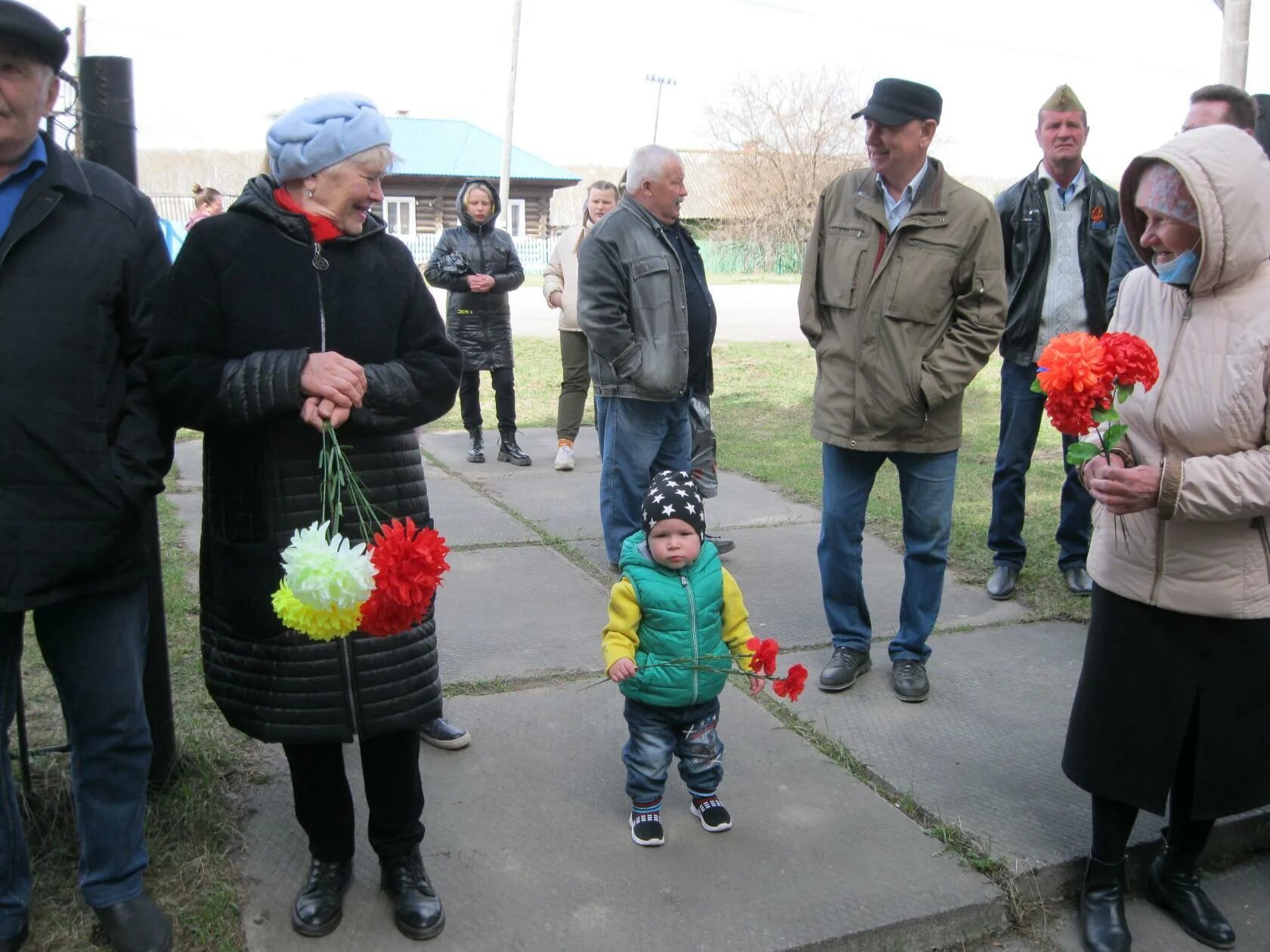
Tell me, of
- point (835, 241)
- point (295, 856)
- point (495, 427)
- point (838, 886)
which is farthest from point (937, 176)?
point (495, 427)

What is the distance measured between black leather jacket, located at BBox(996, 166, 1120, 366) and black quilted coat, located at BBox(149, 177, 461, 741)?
325cm


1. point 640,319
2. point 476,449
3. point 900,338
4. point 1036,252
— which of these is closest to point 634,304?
point 640,319

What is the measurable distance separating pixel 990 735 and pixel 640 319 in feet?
7.84

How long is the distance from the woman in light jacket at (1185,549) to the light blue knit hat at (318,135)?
1856mm

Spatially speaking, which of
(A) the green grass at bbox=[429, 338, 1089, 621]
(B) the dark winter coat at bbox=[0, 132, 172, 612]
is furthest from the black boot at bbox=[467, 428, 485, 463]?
(B) the dark winter coat at bbox=[0, 132, 172, 612]

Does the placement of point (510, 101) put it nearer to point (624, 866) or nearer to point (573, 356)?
point (573, 356)

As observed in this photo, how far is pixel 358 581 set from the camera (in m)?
2.27

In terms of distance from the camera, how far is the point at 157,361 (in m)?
2.56

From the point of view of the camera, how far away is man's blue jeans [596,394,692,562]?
5.36 meters

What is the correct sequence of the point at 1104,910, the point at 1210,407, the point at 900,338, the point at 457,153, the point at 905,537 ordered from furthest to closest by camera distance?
the point at 457,153, the point at 905,537, the point at 900,338, the point at 1104,910, the point at 1210,407

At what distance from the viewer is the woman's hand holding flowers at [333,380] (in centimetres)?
249

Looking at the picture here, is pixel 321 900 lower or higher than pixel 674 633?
lower

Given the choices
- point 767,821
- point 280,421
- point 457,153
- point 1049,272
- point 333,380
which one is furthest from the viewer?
point 457,153

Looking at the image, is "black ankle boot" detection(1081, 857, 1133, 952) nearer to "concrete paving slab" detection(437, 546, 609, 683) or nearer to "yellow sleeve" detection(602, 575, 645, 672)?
"yellow sleeve" detection(602, 575, 645, 672)
